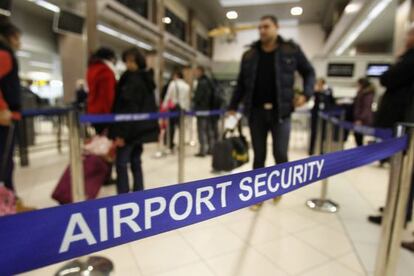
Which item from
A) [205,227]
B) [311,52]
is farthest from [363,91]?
[311,52]

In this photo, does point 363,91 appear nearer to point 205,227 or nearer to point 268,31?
point 268,31

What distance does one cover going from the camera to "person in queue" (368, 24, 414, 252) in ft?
5.98

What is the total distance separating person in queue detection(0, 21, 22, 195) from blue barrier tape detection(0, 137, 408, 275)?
1636mm

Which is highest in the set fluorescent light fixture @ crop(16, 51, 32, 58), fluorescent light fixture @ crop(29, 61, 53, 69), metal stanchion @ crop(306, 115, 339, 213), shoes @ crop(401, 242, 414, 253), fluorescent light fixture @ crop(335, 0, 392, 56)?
fluorescent light fixture @ crop(335, 0, 392, 56)

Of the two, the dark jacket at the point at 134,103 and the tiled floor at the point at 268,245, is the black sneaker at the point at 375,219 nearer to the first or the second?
the tiled floor at the point at 268,245

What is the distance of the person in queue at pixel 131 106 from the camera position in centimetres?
209

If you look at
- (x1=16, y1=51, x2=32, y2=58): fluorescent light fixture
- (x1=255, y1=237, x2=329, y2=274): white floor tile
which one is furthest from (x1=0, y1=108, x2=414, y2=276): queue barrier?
(x1=16, y1=51, x2=32, y2=58): fluorescent light fixture

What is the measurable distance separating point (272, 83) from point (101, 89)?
134cm

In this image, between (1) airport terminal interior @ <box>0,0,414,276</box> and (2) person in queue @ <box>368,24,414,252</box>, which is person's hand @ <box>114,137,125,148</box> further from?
(2) person in queue @ <box>368,24,414,252</box>

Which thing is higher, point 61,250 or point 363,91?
point 363,91

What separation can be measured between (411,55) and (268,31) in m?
0.96

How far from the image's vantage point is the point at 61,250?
49cm

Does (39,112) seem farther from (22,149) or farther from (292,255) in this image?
Answer: (292,255)

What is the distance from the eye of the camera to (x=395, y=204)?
4.15ft
